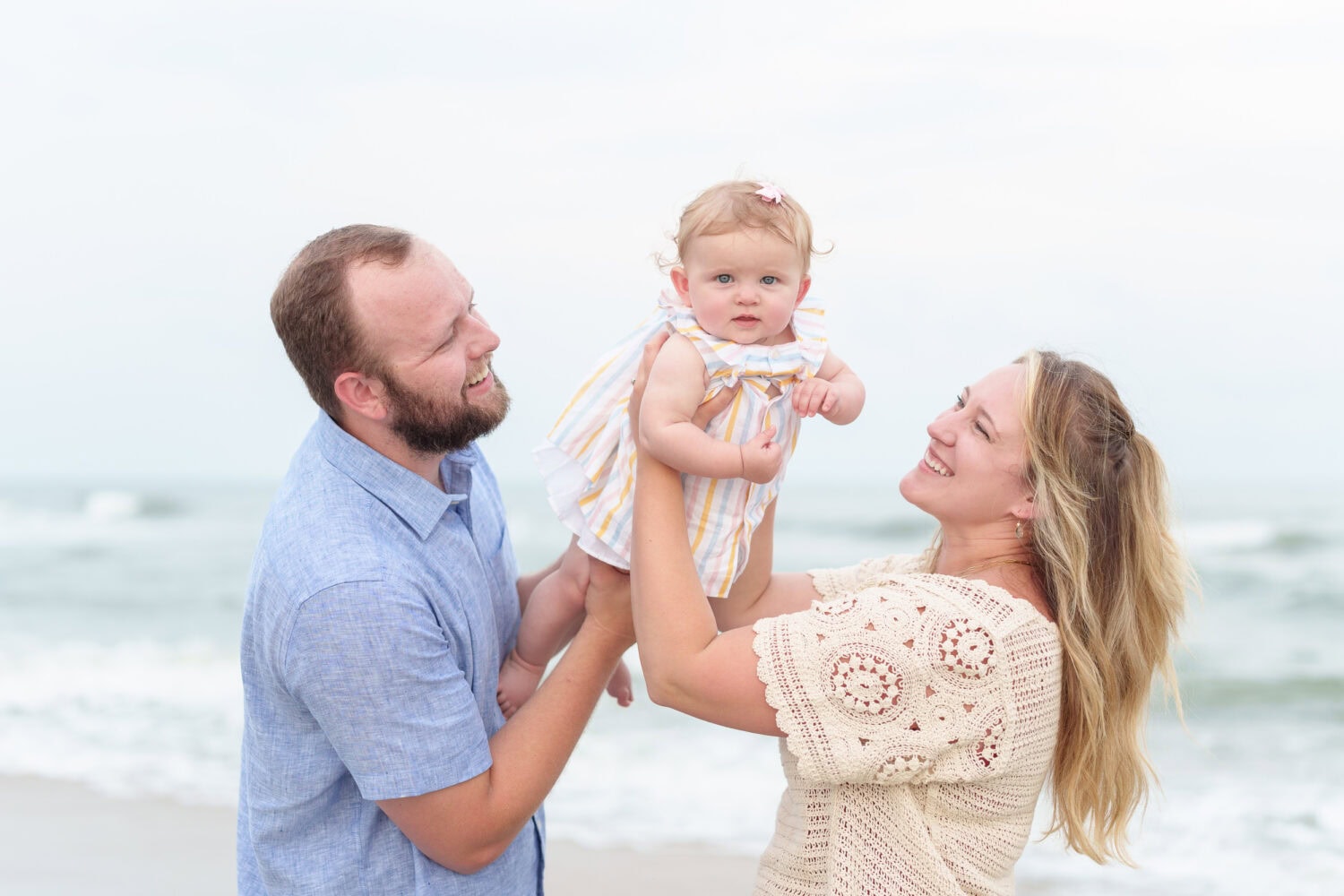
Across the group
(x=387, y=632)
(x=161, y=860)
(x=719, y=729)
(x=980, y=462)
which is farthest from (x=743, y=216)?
(x=719, y=729)

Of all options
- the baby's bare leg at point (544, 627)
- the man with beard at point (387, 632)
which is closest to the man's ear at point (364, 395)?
the man with beard at point (387, 632)

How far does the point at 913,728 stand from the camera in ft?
7.49

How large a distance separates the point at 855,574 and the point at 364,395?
1.31 meters

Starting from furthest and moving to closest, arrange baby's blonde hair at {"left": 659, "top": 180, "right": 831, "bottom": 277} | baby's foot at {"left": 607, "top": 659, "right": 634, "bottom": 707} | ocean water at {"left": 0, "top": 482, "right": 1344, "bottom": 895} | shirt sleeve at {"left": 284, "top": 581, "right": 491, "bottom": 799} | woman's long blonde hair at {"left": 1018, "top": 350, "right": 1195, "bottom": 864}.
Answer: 1. ocean water at {"left": 0, "top": 482, "right": 1344, "bottom": 895}
2. baby's foot at {"left": 607, "top": 659, "right": 634, "bottom": 707}
3. baby's blonde hair at {"left": 659, "top": 180, "right": 831, "bottom": 277}
4. woman's long blonde hair at {"left": 1018, "top": 350, "right": 1195, "bottom": 864}
5. shirt sleeve at {"left": 284, "top": 581, "right": 491, "bottom": 799}

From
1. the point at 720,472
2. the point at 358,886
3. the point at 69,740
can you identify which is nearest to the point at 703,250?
the point at 720,472

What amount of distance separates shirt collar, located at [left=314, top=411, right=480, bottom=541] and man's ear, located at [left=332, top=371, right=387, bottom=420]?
7cm

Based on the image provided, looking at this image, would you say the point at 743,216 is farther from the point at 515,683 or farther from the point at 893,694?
the point at 515,683

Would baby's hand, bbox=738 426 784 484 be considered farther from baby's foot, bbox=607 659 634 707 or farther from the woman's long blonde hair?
baby's foot, bbox=607 659 634 707

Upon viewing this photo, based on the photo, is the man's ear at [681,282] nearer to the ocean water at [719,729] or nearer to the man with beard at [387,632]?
the man with beard at [387,632]

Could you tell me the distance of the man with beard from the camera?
227cm

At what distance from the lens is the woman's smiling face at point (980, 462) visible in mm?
2545

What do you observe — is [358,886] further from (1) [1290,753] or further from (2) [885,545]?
Answer: (2) [885,545]

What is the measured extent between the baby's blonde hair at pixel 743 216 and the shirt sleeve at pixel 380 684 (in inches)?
42.1

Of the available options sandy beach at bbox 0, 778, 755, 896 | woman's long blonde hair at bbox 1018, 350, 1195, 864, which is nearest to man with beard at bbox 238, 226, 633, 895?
woman's long blonde hair at bbox 1018, 350, 1195, 864
